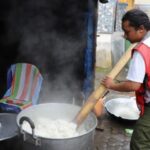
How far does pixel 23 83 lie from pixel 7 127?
1.61 m

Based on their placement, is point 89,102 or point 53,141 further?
point 89,102

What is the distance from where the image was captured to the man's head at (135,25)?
147 inches

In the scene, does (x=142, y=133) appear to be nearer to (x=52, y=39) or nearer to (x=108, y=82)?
(x=108, y=82)

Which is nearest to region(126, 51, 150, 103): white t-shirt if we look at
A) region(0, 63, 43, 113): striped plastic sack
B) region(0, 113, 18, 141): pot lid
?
region(0, 113, 18, 141): pot lid

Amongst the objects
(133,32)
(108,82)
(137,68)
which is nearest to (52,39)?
(108,82)

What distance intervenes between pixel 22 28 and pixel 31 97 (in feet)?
4.49

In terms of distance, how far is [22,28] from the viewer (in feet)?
19.9

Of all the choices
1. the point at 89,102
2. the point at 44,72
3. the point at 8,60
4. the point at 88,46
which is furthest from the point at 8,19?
the point at 89,102

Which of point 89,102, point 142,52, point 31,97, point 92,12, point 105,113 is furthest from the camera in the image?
point 105,113

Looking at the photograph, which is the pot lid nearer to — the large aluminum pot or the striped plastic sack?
the large aluminum pot

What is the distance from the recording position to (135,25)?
374 centimetres

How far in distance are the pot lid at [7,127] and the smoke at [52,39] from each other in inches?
55.6

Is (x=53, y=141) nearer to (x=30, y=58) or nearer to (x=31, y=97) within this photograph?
(x=31, y=97)

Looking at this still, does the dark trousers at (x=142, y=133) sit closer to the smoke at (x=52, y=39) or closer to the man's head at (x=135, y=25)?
the man's head at (x=135, y=25)
